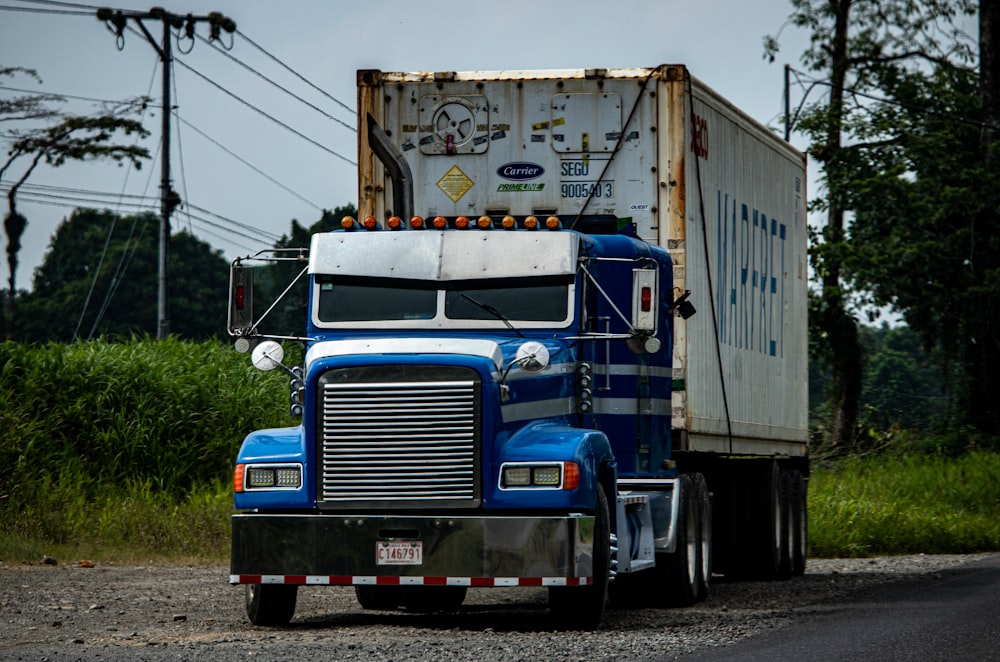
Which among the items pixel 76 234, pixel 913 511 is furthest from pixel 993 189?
pixel 76 234

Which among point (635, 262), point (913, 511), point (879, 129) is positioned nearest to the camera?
point (635, 262)

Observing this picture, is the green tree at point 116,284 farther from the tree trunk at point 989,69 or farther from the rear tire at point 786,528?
the rear tire at point 786,528

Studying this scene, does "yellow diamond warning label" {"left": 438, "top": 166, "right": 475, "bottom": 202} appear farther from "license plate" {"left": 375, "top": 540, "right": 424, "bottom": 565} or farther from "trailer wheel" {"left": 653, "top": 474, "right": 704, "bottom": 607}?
"license plate" {"left": 375, "top": 540, "right": 424, "bottom": 565}

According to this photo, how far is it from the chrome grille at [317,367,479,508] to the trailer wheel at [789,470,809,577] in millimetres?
8972

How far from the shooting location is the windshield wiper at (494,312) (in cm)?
1197

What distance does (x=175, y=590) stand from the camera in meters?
15.5

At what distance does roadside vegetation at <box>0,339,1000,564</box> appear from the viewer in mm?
20625

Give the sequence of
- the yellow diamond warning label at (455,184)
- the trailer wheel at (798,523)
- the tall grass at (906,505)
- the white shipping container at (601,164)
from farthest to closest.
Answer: the tall grass at (906,505) < the trailer wheel at (798,523) < the yellow diamond warning label at (455,184) < the white shipping container at (601,164)

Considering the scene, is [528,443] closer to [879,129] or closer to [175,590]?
[175,590]

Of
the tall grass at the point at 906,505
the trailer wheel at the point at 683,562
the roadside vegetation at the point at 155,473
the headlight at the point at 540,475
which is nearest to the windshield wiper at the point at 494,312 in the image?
the headlight at the point at 540,475

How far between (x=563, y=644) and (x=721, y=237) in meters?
6.19

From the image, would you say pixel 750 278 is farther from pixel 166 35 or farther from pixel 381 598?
pixel 166 35

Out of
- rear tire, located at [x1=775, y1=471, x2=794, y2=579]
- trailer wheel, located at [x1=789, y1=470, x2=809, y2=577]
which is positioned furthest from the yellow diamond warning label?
trailer wheel, located at [x1=789, y1=470, x2=809, y2=577]

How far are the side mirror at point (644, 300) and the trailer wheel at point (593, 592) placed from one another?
46.2 inches
